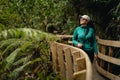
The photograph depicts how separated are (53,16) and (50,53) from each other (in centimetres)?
1029

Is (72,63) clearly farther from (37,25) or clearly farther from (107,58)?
(37,25)

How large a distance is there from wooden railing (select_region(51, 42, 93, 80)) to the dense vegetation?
0.71 feet

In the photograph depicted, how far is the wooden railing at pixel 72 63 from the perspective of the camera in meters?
4.11

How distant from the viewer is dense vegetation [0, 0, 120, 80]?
19.0 feet

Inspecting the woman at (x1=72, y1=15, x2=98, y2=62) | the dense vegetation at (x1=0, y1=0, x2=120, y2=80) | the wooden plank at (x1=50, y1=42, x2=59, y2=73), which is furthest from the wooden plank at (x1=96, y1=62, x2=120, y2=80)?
the wooden plank at (x1=50, y1=42, x2=59, y2=73)

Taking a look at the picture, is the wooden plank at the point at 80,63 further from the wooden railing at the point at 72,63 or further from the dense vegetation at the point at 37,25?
the dense vegetation at the point at 37,25

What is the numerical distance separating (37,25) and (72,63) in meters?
11.1

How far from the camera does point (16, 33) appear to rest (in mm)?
5125

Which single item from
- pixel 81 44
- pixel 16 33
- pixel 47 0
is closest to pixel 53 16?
pixel 47 0

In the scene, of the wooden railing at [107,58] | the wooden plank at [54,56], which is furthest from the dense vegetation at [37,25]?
the wooden railing at [107,58]

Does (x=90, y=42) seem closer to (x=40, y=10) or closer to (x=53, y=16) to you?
(x=40, y=10)

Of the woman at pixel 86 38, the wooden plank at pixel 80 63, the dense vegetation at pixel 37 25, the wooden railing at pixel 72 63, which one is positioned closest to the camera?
the wooden railing at pixel 72 63

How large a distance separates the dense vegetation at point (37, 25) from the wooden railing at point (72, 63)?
0.71ft

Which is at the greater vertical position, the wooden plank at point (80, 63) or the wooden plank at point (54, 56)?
the wooden plank at point (80, 63)
